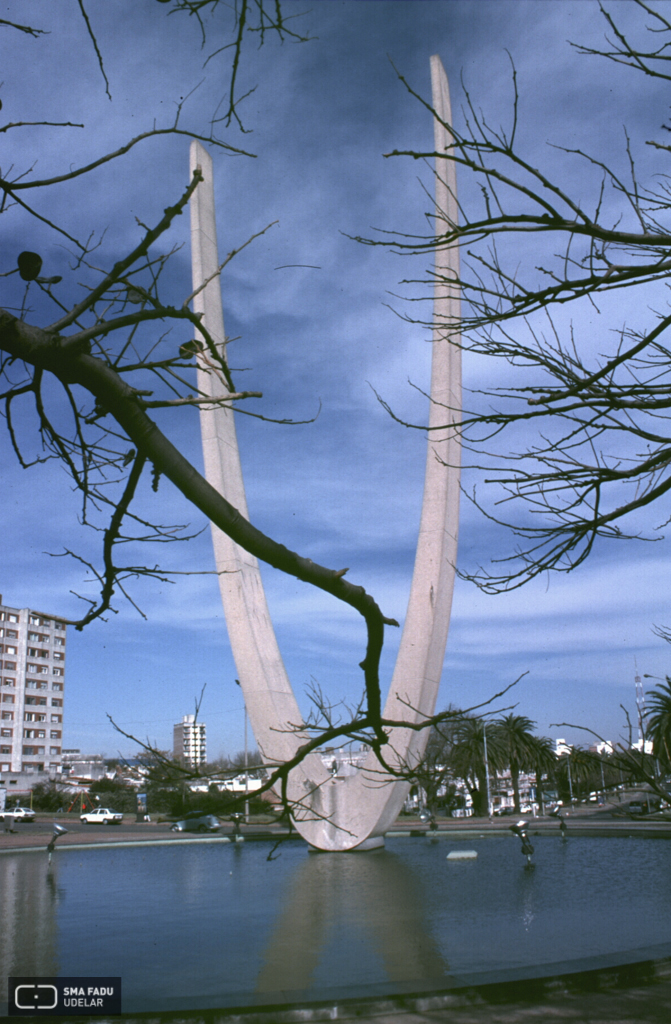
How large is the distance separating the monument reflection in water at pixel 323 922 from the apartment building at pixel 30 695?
4228cm

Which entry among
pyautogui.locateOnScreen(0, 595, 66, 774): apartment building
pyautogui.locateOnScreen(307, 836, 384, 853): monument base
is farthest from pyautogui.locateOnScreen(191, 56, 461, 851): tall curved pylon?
pyautogui.locateOnScreen(0, 595, 66, 774): apartment building

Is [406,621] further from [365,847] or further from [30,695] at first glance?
[30,695]

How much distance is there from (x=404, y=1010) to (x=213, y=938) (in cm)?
280

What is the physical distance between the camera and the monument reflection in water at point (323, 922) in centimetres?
483

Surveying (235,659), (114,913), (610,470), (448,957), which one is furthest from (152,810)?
(610,470)

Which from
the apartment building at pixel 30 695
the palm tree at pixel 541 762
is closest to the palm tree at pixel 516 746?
the palm tree at pixel 541 762

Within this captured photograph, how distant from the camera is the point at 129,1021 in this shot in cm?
355

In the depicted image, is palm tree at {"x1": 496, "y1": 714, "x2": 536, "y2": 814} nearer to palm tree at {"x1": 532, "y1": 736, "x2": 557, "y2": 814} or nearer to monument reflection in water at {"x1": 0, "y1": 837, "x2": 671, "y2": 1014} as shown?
palm tree at {"x1": 532, "y1": 736, "x2": 557, "y2": 814}

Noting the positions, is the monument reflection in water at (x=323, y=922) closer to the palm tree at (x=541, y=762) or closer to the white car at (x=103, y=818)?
the palm tree at (x=541, y=762)

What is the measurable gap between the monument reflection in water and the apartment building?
42.3 m

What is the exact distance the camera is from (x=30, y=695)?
53719mm

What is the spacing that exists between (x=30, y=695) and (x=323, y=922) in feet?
169

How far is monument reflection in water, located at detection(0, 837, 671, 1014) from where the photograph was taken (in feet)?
15.9

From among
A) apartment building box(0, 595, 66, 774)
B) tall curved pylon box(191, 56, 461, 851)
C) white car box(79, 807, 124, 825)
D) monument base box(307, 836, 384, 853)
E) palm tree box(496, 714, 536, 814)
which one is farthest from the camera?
apartment building box(0, 595, 66, 774)
